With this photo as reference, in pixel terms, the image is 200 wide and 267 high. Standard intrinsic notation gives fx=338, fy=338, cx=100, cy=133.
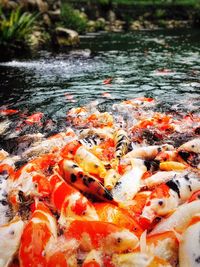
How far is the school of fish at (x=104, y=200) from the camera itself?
2691 millimetres

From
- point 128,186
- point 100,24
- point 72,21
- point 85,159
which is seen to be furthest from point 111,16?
point 128,186

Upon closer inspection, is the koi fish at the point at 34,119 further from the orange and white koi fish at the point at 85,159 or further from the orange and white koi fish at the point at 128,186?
the orange and white koi fish at the point at 128,186

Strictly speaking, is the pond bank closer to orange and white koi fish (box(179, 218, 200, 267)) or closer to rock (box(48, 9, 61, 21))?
rock (box(48, 9, 61, 21))

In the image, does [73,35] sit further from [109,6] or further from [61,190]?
[61,190]

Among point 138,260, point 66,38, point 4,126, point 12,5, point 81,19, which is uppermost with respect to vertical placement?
point 138,260

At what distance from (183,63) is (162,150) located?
8.71 metres

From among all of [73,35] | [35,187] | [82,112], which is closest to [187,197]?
[35,187]

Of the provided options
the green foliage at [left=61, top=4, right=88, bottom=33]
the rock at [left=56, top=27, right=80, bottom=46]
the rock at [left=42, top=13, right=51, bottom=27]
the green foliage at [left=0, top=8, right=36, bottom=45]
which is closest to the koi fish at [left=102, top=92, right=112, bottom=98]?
the green foliage at [left=0, top=8, right=36, bottom=45]

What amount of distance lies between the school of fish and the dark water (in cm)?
200

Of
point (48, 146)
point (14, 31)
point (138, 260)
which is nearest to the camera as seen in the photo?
point (138, 260)

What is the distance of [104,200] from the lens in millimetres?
3461

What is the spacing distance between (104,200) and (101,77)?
25.1 ft

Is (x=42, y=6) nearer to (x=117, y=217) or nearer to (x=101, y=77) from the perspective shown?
(x=101, y=77)

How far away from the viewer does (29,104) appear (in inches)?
313
